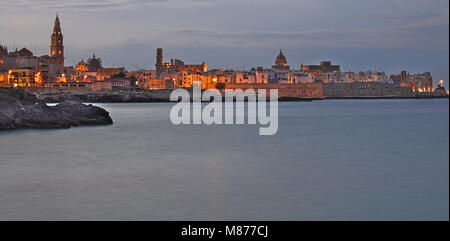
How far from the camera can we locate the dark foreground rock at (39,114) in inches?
811

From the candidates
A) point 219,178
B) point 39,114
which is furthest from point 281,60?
point 219,178

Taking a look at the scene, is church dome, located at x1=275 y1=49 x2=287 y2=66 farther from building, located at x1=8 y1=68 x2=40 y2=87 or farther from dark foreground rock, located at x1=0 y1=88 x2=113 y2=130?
dark foreground rock, located at x1=0 y1=88 x2=113 y2=130

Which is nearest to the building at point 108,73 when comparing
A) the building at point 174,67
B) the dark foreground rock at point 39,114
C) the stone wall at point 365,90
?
the building at point 174,67

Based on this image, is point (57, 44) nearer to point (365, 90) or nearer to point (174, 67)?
point (174, 67)

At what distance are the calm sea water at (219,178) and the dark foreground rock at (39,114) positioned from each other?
1100 mm

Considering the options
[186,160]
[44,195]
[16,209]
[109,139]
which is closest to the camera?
[16,209]

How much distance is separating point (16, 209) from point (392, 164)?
8.33 m

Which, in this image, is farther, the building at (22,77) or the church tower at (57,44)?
the church tower at (57,44)

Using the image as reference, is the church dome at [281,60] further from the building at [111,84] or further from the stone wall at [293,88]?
the building at [111,84]

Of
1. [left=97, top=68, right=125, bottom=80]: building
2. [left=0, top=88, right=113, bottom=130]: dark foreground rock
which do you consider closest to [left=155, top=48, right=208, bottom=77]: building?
[left=97, top=68, right=125, bottom=80]: building

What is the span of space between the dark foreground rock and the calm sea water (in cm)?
110
